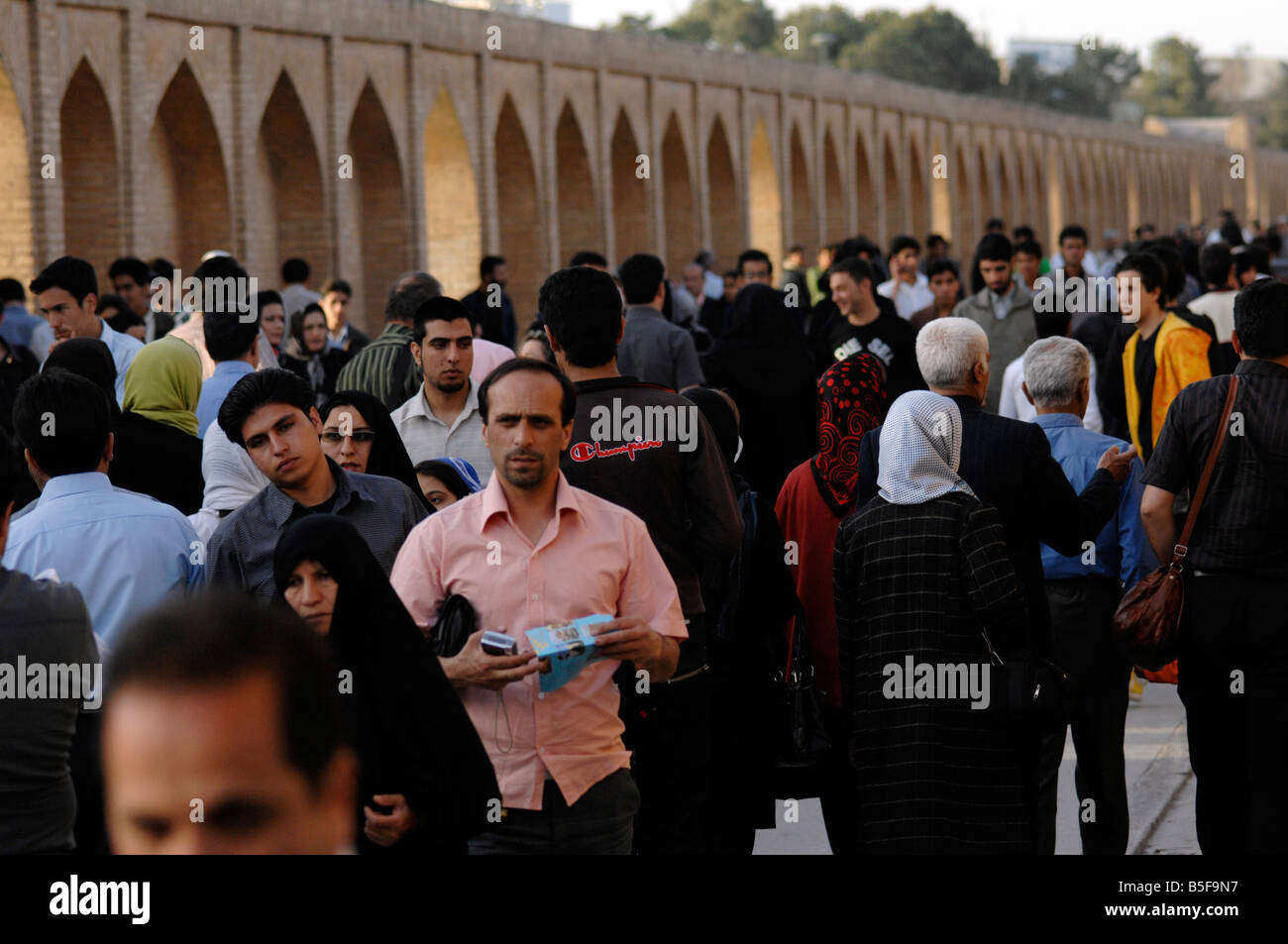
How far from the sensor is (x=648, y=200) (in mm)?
31453

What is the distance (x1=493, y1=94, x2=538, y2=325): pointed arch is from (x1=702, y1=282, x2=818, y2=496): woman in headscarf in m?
18.9

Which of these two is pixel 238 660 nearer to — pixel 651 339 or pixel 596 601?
pixel 596 601

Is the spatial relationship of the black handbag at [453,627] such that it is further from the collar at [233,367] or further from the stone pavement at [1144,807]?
the collar at [233,367]

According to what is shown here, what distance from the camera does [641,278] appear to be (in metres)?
8.32

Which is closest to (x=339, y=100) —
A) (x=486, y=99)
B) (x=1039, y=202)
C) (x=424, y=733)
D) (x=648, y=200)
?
(x=486, y=99)

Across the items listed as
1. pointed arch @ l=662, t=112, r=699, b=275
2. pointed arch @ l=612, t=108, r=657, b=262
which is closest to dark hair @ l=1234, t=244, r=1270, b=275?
pointed arch @ l=612, t=108, r=657, b=262

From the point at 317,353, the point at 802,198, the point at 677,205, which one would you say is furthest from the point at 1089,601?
the point at 802,198

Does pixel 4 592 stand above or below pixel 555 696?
above

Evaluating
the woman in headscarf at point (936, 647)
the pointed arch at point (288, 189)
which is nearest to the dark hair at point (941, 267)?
the woman in headscarf at point (936, 647)

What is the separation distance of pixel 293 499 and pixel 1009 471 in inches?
70.4

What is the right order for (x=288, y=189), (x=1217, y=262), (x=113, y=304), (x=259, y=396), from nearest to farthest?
(x=259, y=396) < (x=1217, y=262) < (x=113, y=304) < (x=288, y=189)

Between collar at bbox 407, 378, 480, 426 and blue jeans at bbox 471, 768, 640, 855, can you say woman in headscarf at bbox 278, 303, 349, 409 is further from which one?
blue jeans at bbox 471, 768, 640, 855

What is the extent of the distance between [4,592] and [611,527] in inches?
47.8

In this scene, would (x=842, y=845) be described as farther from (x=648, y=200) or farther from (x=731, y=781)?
(x=648, y=200)
